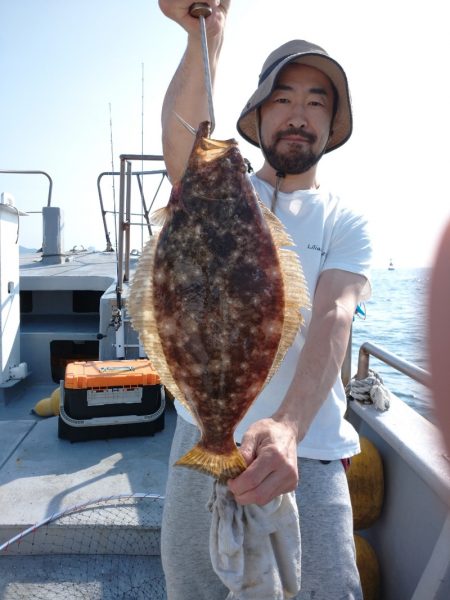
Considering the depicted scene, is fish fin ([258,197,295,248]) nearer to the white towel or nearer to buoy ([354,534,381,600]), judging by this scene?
the white towel

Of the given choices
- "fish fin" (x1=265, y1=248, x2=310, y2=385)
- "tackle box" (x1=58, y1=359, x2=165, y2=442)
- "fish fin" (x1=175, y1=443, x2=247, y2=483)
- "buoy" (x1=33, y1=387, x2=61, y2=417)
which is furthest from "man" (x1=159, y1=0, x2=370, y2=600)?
"buoy" (x1=33, y1=387, x2=61, y2=417)

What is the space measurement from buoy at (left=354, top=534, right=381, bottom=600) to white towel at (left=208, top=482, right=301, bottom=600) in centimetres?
152

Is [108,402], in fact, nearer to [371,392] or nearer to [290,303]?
[371,392]

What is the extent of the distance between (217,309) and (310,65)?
4.98 feet

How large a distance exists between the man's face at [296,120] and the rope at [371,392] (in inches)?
78.5

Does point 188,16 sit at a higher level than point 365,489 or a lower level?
higher

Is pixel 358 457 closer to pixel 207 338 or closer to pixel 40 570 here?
pixel 207 338

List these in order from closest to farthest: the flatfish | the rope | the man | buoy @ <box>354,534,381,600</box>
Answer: the flatfish → the man → buoy @ <box>354,534,381,600</box> → the rope

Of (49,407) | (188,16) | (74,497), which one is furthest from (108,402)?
(188,16)

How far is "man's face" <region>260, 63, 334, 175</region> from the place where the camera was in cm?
233

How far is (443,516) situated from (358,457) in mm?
775

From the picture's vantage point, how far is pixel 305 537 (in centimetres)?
212

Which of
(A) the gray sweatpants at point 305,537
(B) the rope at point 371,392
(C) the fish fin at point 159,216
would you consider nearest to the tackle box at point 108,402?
(B) the rope at point 371,392

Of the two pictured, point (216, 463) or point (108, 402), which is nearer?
point (216, 463)
